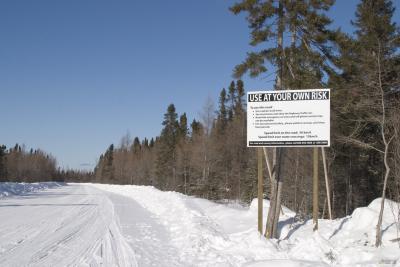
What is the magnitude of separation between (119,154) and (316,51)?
10190 centimetres

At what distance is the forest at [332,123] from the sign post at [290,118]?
→ 0.97 meters

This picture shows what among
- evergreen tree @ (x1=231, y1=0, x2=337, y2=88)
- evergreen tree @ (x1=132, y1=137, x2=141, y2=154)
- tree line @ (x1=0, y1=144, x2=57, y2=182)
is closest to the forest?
evergreen tree @ (x1=231, y1=0, x2=337, y2=88)

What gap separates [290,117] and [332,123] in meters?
12.4

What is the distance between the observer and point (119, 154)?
112 meters

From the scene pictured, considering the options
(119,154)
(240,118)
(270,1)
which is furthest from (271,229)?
(119,154)

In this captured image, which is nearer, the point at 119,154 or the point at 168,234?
the point at 168,234

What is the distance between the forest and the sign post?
0.97m

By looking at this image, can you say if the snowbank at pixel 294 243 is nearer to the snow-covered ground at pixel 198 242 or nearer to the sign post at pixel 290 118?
the snow-covered ground at pixel 198 242

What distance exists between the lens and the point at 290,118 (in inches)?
459

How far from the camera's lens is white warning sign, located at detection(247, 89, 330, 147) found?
37.7 ft

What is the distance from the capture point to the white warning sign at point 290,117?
11500 mm

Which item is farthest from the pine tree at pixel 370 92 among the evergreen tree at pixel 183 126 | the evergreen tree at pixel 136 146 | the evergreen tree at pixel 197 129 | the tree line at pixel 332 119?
the evergreen tree at pixel 136 146

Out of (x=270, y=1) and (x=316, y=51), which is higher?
(x=270, y=1)

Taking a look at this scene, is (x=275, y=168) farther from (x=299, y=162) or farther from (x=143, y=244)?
(x=299, y=162)
